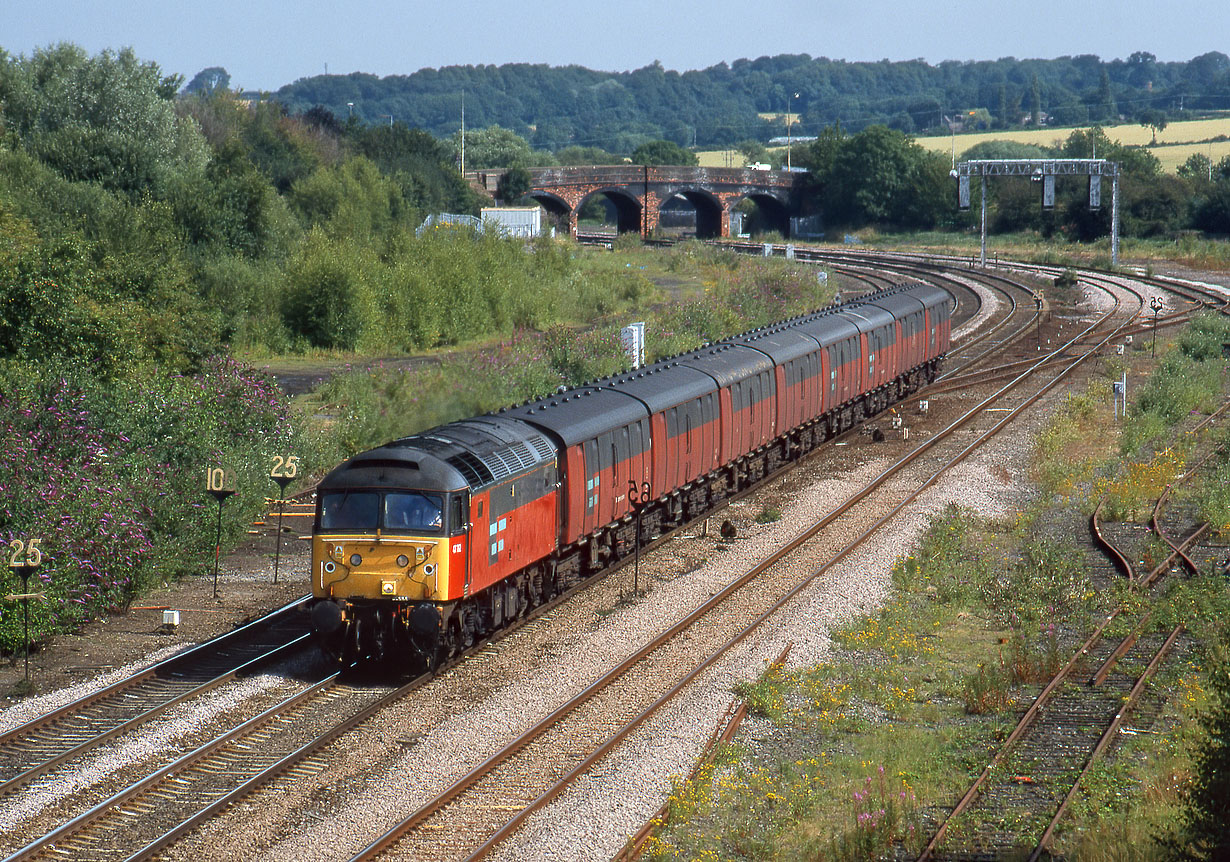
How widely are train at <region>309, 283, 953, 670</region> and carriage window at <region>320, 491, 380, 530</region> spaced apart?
2cm

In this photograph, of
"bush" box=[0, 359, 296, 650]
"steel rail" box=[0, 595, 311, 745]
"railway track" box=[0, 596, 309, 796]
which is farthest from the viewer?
"bush" box=[0, 359, 296, 650]

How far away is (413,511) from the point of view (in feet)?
53.6

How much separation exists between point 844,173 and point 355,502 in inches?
4040

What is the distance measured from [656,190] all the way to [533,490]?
93.9 metres

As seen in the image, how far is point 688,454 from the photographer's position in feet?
81.6

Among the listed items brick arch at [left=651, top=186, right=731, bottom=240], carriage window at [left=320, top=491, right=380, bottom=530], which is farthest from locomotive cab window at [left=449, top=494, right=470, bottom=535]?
brick arch at [left=651, top=186, right=731, bottom=240]

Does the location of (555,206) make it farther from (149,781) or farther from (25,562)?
(149,781)

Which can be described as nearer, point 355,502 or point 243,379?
point 355,502

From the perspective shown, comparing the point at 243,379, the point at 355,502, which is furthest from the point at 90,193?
the point at 355,502

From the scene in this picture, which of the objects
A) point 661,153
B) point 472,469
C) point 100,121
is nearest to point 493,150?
point 661,153

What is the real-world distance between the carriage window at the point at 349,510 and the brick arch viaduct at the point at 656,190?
88293 mm

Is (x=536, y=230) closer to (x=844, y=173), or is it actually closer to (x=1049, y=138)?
(x=844, y=173)

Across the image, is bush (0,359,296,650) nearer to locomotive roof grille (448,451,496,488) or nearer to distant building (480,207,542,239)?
locomotive roof grille (448,451,496,488)

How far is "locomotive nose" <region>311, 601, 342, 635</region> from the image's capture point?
53.1ft
